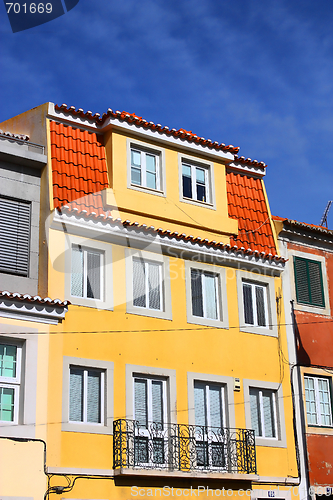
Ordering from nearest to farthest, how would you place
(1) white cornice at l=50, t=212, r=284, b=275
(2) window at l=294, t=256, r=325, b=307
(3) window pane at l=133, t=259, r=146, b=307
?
(1) white cornice at l=50, t=212, r=284, b=275, (3) window pane at l=133, t=259, r=146, b=307, (2) window at l=294, t=256, r=325, b=307

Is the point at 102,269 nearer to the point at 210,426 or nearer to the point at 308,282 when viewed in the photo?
the point at 210,426

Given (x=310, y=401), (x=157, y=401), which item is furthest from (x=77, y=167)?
(x=310, y=401)

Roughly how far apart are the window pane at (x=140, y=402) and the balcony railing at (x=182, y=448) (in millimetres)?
194

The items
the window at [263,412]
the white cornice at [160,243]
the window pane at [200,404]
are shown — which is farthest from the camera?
the window at [263,412]

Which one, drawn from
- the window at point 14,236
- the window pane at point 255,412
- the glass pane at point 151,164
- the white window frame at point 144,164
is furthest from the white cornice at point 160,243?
the window pane at point 255,412

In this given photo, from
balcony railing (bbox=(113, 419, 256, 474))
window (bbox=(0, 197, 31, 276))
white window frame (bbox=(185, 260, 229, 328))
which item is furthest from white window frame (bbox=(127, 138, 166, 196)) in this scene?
balcony railing (bbox=(113, 419, 256, 474))

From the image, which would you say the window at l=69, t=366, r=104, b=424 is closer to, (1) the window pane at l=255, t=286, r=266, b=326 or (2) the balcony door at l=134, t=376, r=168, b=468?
(2) the balcony door at l=134, t=376, r=168, b=468

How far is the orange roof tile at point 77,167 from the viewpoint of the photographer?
20.0m

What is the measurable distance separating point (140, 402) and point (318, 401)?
6.39 m

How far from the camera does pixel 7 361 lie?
17297 millimetres

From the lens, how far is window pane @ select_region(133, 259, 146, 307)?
66.1ft

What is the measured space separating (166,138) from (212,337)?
20.5ft

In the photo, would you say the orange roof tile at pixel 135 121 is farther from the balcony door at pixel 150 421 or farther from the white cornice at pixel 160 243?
the balcony door at pixel 150 421

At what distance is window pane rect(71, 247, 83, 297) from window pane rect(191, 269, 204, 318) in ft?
12.0
